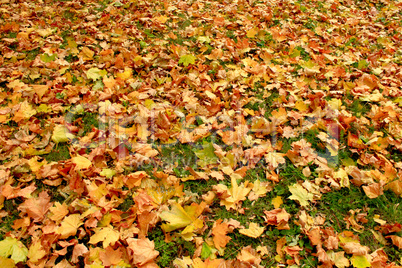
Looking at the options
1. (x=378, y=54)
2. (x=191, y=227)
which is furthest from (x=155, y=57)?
(x=378, y=54)

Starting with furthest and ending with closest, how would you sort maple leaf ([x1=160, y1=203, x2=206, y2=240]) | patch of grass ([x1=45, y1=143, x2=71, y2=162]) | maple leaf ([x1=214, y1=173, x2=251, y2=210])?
1. patch of grass ([x1=45, y1=143, x2=71, y2=162])
2. maple leaf ([x1=214, y1=173, x2=251, y2=210])
3. maple leaf ([x1=160, y1=203, x2=206, y2=240])

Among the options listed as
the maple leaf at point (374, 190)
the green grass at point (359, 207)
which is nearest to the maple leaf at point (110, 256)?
the green grass at point (359, 207)

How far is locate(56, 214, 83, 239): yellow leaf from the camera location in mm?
1843

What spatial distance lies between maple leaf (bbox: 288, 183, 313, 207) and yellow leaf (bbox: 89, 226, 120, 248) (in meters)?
1.37

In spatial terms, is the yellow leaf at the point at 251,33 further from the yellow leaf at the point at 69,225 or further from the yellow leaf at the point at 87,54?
the yellow leaf at the point at 69,225

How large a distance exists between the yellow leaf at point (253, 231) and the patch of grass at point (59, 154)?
1650 millimetres

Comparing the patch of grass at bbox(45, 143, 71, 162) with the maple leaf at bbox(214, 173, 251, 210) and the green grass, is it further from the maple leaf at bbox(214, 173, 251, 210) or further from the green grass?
the green grass

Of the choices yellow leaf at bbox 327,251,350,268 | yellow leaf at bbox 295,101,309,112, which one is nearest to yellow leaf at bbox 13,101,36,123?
yellow leaf at bbox 295,101,309,112

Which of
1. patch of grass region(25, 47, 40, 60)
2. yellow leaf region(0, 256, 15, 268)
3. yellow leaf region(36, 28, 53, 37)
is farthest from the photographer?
yellow leaf region(36, 28, 53, 37)

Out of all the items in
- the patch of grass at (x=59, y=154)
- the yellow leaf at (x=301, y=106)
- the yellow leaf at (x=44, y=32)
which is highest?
the yellow leaf at (x=44, y=32)

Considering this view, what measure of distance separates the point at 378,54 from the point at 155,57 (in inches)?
126

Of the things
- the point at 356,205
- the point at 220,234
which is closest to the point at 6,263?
the point at 220,234

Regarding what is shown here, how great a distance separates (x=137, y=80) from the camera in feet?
10.5

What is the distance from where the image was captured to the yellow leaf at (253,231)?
1984 millimetres
